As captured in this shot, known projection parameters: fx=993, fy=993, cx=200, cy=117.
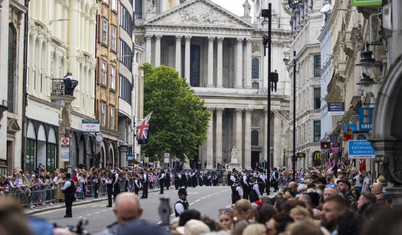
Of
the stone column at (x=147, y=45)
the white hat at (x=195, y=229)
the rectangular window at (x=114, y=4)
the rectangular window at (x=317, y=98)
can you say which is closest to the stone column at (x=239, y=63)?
the stone column at (x=147, y=45)

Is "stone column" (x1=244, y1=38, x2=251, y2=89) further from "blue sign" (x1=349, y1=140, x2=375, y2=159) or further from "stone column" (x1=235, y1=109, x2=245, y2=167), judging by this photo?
"blue sign" (x1=349, y1=140, x2=375, y2=159)

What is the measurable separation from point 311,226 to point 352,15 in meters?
Result: 43.2

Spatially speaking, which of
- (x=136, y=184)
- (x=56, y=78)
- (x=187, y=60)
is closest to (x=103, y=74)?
(x=56, y=78)

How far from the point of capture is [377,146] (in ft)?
59.1

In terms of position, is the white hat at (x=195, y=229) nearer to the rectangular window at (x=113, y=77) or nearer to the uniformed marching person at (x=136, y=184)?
the uniformed marching person at (x=136, y=184)

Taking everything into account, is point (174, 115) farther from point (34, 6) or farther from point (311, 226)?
point (311, 226)

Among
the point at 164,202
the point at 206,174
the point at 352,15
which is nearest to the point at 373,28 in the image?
the point at 352,15

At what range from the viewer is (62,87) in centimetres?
4875

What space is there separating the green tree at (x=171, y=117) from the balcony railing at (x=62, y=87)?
1751 inches

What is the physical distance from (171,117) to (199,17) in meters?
38.7

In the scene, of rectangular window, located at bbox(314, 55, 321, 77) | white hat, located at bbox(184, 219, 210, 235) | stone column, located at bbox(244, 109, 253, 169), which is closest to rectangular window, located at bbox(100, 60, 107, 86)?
rectangular window, located at bbox(314, 55, 321, 77)

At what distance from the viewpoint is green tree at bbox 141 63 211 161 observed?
310 ft

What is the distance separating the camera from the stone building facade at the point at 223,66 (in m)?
132

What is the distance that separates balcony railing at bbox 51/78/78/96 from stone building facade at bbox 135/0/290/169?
82583 millimetres
